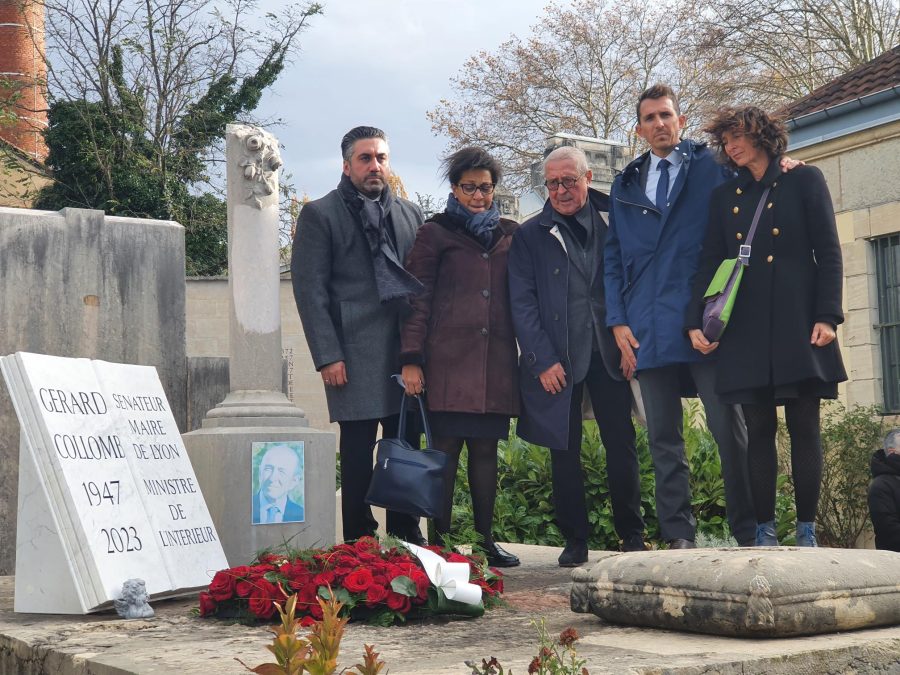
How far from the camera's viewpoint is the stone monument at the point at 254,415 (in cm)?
495

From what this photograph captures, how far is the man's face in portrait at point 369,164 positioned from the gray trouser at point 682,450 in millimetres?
1575

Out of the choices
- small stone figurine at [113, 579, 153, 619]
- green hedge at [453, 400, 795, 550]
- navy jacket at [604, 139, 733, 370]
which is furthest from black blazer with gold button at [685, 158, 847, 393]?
green hedge at [453, 400, 795, 550]

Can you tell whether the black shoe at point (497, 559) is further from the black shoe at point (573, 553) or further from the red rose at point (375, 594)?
the red rose at point (375, 594)

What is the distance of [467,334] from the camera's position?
4.95 m

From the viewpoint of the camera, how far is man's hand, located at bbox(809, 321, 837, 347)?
14.0 ft

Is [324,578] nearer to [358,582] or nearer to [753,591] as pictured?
[358,582]

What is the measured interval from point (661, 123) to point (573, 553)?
6.64ft

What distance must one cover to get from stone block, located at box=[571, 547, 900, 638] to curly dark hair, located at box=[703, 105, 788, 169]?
1.88 meters

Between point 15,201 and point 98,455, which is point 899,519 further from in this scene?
point 15,201

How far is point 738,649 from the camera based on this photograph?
2814 millimetres

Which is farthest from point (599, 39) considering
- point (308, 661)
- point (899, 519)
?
point (308, 661)

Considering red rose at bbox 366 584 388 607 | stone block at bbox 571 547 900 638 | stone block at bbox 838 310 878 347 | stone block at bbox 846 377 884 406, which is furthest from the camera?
stone block at bbox 838 310 878 347

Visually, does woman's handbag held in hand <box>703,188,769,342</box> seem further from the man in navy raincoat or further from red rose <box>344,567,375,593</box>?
red rose <box>344,567,375,593</box>

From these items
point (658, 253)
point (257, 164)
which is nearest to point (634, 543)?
point (658, 253)
